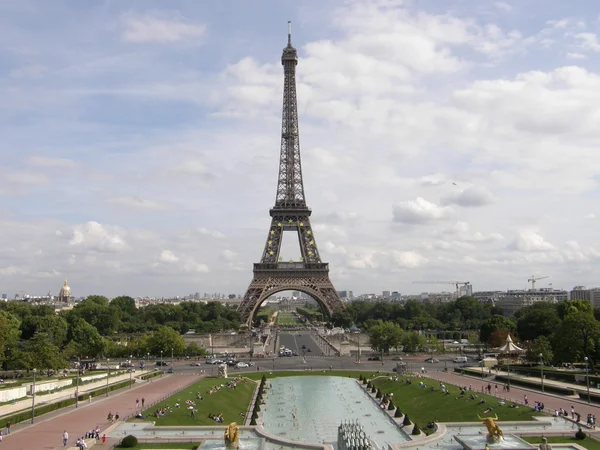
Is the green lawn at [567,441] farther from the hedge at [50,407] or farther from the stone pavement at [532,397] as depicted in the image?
the hedge at [50,407]

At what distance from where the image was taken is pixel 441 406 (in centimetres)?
4494

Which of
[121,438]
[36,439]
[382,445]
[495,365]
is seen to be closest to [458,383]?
[495,365]

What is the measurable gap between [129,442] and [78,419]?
9.61m

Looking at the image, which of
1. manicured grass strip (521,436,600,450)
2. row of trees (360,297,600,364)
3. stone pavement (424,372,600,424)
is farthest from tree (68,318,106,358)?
manicured grass strip (521,436,600,450)

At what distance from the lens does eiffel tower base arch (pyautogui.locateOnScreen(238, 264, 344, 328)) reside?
372 ft

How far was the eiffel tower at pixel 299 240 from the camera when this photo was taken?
11362 cm

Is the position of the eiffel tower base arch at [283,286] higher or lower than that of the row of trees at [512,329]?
higher

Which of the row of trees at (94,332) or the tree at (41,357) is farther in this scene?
the row of trees at (94,332)

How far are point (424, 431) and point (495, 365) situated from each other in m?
36.0

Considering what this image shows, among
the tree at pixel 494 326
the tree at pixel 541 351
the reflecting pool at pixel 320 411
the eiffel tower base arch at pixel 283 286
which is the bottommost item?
the reflecting pool at pixel 320 411

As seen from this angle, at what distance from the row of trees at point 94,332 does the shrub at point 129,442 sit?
26.7 metres

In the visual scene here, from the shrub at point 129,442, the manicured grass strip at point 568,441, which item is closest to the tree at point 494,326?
the manicured grass strip at point 568,441

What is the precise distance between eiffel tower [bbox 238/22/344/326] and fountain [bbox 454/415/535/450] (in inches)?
3254

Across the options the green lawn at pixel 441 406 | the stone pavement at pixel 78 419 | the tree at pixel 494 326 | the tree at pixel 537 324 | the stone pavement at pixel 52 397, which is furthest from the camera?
the tree at pixel 494 326
